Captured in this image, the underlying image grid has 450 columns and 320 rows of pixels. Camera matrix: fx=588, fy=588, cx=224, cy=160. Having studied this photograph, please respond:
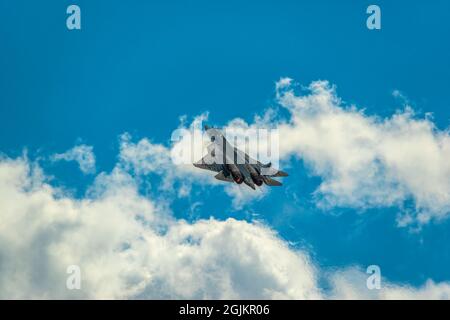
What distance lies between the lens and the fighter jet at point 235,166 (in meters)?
126

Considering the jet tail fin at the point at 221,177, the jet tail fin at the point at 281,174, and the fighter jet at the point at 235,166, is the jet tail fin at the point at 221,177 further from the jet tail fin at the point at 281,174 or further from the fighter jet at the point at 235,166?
the jet tail fin at the point at 281,174

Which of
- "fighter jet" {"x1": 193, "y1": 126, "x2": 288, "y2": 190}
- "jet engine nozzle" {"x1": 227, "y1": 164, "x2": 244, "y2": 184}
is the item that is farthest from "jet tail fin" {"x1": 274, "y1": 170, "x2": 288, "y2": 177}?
"jet engine nozzle" {"x1": 227, "y1": 164, "x2": 244, "y2": 184}

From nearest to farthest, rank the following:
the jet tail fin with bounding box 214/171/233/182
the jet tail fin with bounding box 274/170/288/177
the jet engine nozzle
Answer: the jet engine nozzle
the jet tail fin with bounding box 214/171/233/182
the jet tail fin with bounding box 274/170/288/177

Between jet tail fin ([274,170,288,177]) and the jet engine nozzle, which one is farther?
jet tail fin ([274,170,288,177])

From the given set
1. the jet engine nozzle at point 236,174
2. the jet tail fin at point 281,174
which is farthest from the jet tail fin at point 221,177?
the jet tail fin at point 281,174

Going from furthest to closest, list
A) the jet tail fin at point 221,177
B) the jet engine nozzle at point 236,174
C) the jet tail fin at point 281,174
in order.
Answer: the jet tail fin at point 281,174 < the jet tail fin at point 221,177 < the jet engine nozzle at point 236,174

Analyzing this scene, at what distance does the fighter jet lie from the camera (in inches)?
4968

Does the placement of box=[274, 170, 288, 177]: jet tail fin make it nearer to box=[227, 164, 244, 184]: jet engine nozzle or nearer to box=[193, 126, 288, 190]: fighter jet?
box=[193, 126, 288, 190]: fighter jet

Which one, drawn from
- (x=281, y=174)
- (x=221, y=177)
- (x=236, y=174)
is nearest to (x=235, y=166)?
(x=236, y=174)

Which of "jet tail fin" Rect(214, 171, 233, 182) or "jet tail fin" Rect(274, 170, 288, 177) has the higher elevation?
"jet tail fin" Rect(274, 170, 288, 177)

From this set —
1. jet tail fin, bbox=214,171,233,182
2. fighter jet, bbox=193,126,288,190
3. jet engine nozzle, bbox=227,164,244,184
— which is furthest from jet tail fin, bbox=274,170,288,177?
jet tail fin, bbox=214,171,233,182

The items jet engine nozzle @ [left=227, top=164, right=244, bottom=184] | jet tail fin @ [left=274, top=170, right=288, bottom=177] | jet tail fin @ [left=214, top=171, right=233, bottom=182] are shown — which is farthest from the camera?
jet tail fin @ [left=274, top=170, right=288, bottom=177]
